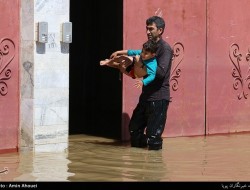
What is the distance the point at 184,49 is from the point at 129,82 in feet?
4.13

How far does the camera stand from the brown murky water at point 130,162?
7.75 meters

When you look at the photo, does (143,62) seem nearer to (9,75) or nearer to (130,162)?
(130,162)

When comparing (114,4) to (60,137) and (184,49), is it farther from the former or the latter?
(60,137)

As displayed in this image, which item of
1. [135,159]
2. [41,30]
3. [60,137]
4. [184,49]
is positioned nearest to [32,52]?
[41,30]

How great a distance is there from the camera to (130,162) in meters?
8.74

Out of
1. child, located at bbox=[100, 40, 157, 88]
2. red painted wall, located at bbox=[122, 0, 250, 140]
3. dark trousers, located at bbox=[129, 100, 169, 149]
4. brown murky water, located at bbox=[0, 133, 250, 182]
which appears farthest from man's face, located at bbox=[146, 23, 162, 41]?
brown murky water, located at bbox=[0, 133, 250, 182]

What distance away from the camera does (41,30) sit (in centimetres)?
952

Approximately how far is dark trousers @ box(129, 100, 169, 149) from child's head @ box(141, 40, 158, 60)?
2.14 feet

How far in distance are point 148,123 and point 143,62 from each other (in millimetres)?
852

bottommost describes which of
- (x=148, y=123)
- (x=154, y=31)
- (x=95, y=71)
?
(x=148, y=123)

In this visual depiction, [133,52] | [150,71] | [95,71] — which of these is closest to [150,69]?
[150,71]

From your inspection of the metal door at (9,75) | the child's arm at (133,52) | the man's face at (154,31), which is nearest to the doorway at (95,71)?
the child's arm at (133,52)

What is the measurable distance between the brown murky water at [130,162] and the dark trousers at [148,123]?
0.52ft

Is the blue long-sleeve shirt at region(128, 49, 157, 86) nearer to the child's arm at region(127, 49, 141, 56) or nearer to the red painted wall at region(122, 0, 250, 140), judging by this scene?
the child's arm at region(127, 49, 141, 56)
